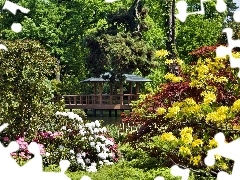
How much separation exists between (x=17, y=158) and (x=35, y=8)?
21.6 m

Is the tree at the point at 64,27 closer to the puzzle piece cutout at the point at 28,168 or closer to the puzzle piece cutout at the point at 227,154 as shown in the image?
the puzzle piece cutout at the point at 227,154

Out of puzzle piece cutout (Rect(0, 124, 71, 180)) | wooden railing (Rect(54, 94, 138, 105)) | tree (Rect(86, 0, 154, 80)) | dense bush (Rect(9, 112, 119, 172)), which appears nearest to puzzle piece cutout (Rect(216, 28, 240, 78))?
puzzle piece cutout (Rect(0, 124, 71, 180))

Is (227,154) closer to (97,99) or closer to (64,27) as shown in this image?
(97,99)

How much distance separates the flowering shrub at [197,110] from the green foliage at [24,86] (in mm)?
2769

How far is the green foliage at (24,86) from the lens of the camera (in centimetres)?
969

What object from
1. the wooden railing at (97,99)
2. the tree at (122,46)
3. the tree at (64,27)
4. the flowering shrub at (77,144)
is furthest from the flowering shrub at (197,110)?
the wooden railing at (97,99)

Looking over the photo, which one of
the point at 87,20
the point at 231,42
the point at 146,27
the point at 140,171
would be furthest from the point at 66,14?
the point at 231,42

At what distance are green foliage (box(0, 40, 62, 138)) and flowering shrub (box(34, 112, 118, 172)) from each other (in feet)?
1.14

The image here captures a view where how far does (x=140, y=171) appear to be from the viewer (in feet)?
25.4

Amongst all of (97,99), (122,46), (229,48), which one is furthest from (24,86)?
(97,99)

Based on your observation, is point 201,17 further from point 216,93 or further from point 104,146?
point 216,93

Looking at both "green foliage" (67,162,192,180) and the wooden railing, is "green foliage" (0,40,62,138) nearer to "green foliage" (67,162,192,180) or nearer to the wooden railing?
"green foliage" (67,162,192,180)

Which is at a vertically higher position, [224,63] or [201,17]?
[201,17]

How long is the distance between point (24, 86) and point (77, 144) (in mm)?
1385
